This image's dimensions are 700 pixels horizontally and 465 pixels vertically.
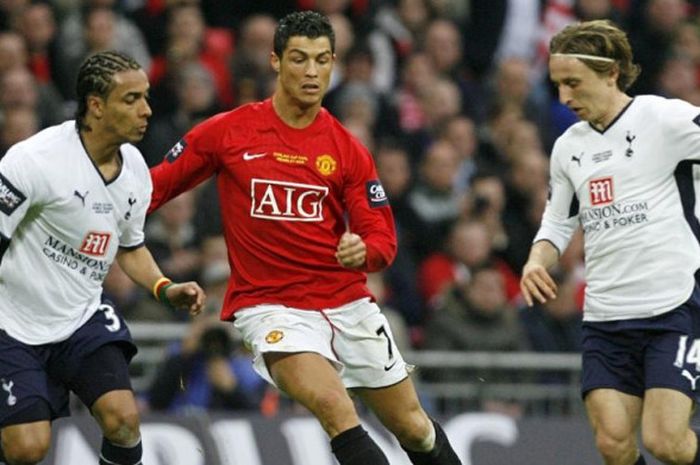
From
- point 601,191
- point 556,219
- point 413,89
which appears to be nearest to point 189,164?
point 556,219

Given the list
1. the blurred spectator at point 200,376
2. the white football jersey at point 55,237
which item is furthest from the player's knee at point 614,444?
the blurred spectator at point 200,376

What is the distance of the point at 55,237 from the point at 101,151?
1.64 ft

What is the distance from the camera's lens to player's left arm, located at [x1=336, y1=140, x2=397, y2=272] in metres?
9.06

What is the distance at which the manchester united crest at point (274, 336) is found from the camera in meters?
9.05

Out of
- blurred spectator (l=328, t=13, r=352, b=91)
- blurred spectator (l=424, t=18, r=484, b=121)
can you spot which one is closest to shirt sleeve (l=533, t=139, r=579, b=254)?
blurred spectator (l=328, t=13, r=352, b=91)

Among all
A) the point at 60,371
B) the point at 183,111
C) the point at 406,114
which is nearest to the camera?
the point at 60,371

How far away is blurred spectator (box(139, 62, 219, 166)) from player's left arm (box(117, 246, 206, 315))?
4.27m

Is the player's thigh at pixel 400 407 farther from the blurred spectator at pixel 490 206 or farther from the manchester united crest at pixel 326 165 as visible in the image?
the blurred spectator at pixel 490 206

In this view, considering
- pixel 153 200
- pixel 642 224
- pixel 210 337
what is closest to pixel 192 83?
pixel 210 337

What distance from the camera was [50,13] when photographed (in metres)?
14.2

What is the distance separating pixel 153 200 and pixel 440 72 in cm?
724

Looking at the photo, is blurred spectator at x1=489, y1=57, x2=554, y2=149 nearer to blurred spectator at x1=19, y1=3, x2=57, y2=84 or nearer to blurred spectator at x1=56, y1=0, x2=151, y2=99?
blurred spectator at x1=56, y1=0, x2=151, y2=99

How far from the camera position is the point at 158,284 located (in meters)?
9.45

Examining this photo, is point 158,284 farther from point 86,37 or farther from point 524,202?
point 524,202
